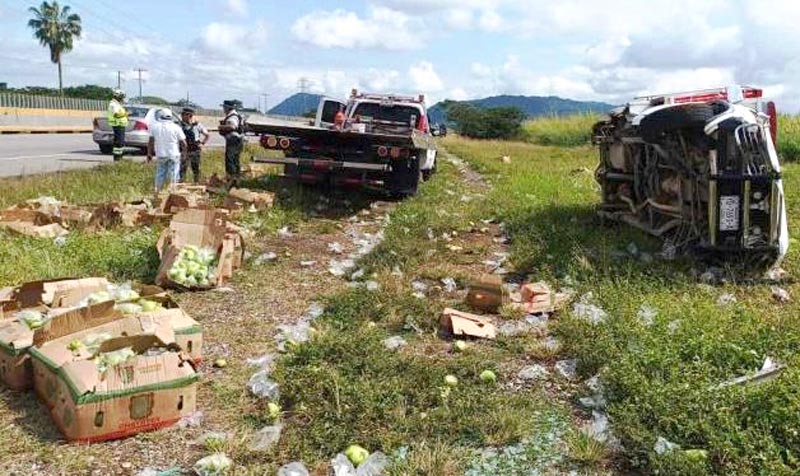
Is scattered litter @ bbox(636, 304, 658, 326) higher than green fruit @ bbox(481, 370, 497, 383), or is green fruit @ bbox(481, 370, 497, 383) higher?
scattered litter @ bbox(636, 304, 658, 326)

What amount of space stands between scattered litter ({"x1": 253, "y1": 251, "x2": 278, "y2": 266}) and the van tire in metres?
3.80

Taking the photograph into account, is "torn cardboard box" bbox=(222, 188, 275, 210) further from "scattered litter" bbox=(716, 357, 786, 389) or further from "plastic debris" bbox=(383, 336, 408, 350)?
"scattered litter" bbox=(716, 357, 786, 389)

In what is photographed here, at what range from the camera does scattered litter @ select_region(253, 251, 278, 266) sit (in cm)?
673

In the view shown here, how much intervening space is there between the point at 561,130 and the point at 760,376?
33898 millimetres

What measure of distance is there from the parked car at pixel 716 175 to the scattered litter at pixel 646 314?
1513 mm

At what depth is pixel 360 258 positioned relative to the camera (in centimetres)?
702

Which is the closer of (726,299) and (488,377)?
(488,377)

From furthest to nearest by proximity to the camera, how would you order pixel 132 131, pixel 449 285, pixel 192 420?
1. pixel 132 131
2. pixel 449 285
3. pixel 192 420

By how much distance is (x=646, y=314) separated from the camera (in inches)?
190

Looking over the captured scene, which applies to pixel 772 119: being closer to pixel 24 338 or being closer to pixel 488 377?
pixel 488 377

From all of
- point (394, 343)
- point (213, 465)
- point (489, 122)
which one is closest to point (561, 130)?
point (489, 122)

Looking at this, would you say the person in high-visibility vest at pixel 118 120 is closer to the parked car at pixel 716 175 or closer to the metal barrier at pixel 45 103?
the metal barrier at pixel 45 103

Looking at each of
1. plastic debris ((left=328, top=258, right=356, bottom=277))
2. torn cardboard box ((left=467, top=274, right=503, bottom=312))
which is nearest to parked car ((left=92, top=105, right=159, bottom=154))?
plastic debris ((left=328, top=258, right=356, bottom=277))

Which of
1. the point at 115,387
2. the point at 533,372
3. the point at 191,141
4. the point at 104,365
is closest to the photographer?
the point at 115,387
